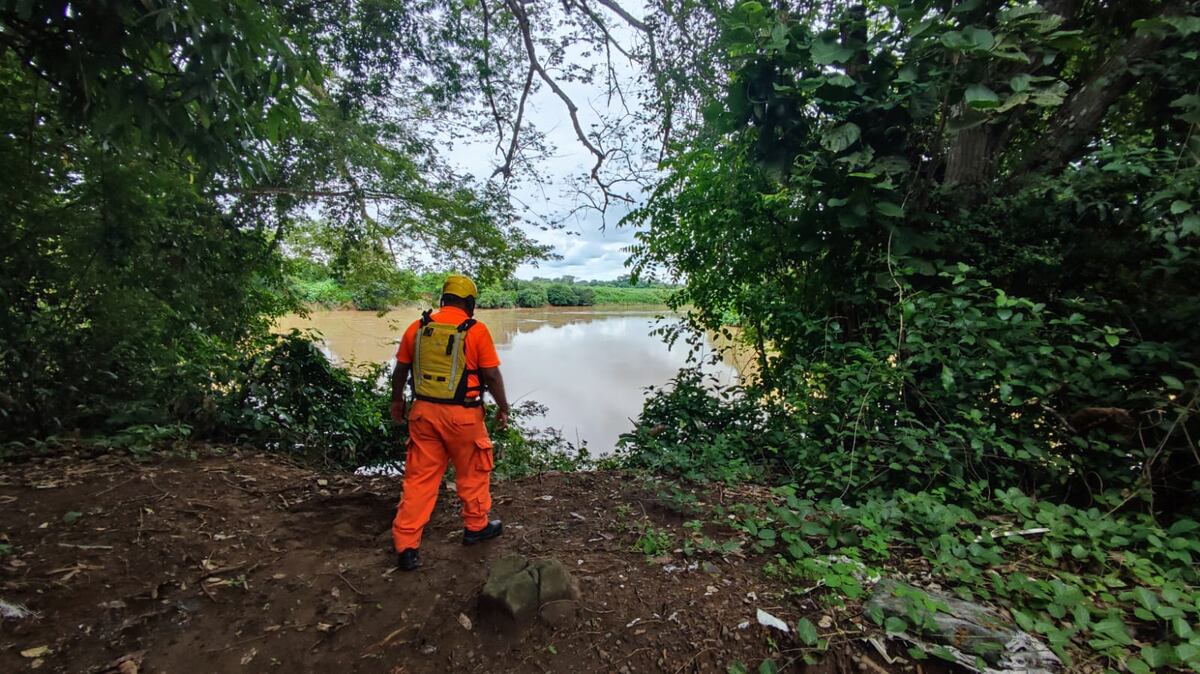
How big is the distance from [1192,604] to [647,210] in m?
4.09

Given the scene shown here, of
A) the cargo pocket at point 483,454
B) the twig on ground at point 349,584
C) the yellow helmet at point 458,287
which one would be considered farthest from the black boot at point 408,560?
the yellow helmet at point 458,287

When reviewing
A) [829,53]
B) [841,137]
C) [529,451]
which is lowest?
[529,451]

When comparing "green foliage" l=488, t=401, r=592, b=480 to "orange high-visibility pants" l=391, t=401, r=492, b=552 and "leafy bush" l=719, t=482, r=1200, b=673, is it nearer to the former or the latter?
"orange high-visibility pants" l=391, t=401, r=492, b=552

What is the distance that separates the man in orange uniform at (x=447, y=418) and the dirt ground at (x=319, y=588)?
21cm

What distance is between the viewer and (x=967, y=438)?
2.41m

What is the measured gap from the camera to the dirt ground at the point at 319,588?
4.94ft

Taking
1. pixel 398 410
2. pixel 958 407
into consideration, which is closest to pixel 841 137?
pixel 958 407

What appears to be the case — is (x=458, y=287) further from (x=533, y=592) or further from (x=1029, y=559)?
(x=1029, y=559)

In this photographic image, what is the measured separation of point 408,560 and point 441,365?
0.93 m

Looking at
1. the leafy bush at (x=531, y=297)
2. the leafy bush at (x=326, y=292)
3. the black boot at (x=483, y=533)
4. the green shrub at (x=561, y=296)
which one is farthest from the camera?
the green shrub at (x=561, y=296)

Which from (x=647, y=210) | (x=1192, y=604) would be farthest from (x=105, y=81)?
(x=1192, y=604)

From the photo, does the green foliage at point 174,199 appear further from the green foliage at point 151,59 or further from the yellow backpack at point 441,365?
the yellow backpack at point 441,365

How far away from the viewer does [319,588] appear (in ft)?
6.27

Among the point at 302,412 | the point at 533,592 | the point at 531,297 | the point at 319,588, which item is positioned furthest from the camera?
the point at 531,297
